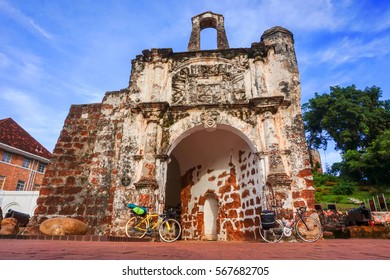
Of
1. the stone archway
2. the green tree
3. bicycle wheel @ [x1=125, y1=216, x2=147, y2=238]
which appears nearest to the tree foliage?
Answer: the green tree

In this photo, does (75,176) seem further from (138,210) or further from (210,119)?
(210,119)

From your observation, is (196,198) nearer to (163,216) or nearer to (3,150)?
(163,216)

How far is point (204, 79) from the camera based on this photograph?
7.75m

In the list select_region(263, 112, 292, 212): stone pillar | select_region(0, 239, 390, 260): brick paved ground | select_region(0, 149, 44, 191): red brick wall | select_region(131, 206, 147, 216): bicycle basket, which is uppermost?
select_region(0, 149, 44, 191): red brick wall

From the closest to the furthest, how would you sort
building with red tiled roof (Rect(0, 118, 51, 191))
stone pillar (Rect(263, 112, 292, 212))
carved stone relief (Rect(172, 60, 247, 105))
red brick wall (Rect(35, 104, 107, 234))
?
stone pillar (Rect(263, 112, 292, 212)), red brick wall (Rect(35, 104, 107, 234)), carved stone relief (Rect(172, 60, 247, 105)), building with red tiled roof (Rect(0, 118, 51, 191))

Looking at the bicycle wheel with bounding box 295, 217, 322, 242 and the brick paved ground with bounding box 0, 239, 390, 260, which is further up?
the bicycle wheel with bounding box 295, 217, 322, 242

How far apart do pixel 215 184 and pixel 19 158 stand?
18.3 metres

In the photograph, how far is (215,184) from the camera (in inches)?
366

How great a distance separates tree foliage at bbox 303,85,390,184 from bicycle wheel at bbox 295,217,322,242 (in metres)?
18.6

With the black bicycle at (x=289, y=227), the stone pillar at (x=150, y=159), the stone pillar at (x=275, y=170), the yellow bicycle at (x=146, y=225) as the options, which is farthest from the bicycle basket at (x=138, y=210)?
the stone pillar at (x=275, y=170)

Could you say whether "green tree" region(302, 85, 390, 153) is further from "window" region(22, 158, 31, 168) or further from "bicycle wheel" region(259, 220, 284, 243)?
"window" region(22, 158, 31, 168)

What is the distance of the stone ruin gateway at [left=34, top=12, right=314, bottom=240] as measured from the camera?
21.0 feet

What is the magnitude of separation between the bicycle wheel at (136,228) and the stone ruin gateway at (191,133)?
370mm
